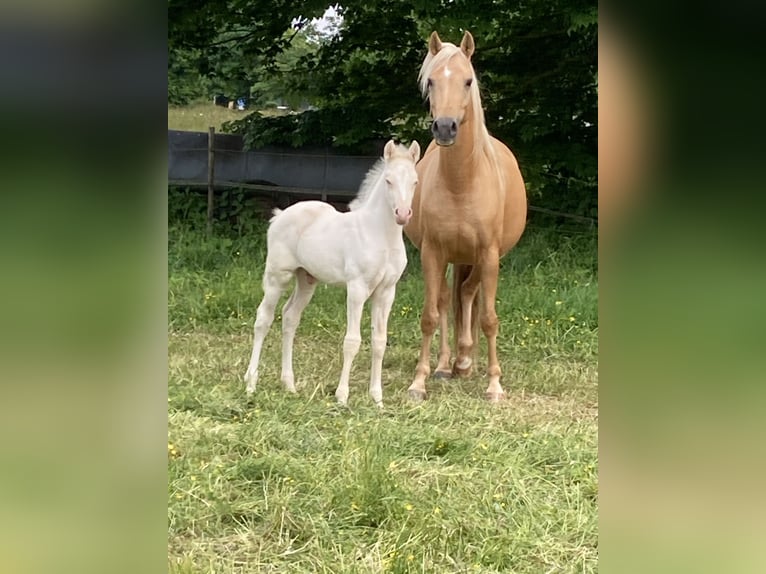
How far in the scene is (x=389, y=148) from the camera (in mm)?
3510

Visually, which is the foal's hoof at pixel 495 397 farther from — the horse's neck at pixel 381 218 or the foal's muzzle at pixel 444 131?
the foal's muzzle at pixel 444 131

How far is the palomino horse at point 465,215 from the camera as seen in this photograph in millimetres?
3684

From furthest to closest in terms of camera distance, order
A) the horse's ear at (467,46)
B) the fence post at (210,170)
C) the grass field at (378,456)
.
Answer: the fence post at (210,170) < the horse's ear at (467,46) < the grass field at (378,456)

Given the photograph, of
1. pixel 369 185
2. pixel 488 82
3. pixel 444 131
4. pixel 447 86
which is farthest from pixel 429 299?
pixel 488 82

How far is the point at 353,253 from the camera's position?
3654 millimetres

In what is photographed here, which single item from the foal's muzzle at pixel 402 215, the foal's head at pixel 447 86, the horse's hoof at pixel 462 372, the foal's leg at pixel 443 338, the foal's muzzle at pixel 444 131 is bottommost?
the horse's hoof at pixel 462 372

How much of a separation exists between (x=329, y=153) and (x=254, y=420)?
14.7ft

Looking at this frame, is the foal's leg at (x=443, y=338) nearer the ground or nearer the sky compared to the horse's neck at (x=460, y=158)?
nearer the ground

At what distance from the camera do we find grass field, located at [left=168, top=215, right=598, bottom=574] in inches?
87.0

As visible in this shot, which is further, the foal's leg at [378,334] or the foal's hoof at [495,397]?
the foal's hoof at [495,397]

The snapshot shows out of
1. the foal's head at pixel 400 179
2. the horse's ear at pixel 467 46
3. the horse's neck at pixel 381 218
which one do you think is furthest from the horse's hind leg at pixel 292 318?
the horse's ear at pixel 467 46

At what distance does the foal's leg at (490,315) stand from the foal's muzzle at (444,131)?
0.94 meters

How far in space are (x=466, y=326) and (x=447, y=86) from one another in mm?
1706
